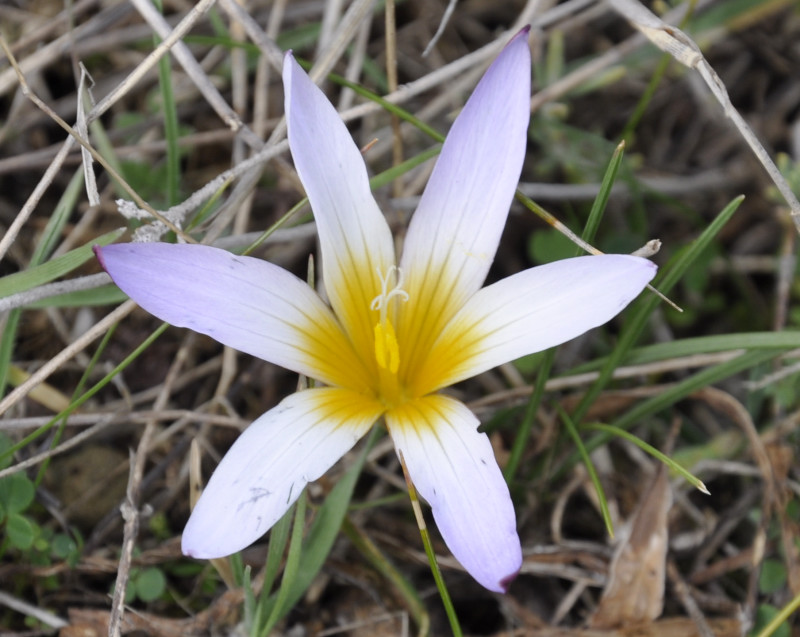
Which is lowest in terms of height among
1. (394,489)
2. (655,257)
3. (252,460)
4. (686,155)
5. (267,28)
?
(394,489)

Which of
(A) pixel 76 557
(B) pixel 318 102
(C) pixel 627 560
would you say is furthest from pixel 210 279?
(C) pixel 627 560

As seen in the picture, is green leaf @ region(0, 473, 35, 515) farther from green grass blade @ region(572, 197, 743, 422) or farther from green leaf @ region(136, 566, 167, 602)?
green grass blade @ region(572, 197, 743, 422)

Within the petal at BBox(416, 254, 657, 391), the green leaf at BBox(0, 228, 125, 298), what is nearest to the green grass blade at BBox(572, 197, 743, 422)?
the petal at BBox(416, 254, 657, 391)

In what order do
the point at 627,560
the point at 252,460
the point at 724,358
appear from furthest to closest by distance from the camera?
the point at 724,358 → the point at 627,560 → the point at 252,460

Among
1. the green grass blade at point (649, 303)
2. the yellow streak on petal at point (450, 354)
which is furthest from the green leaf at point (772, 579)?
the yellow streak on petal at point (450, 354)

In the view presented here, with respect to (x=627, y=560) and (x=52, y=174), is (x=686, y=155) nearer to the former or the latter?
(x=627, y=560)

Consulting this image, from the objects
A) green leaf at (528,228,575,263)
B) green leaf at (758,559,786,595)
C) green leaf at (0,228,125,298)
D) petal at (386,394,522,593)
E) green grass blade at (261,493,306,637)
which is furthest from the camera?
green leaf at (528,228,575,263)

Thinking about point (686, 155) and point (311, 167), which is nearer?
point (311, 167)

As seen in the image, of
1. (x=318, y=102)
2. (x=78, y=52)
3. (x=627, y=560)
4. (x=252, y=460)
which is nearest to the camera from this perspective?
(x=252, y=460)
